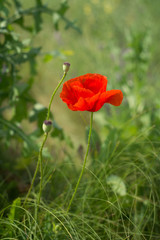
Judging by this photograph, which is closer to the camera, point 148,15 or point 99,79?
point 99,79

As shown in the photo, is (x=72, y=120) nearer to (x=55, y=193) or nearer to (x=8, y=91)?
(x=8, y=91)

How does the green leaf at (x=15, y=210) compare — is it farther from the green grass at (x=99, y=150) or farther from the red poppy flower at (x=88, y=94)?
the red poppy flower at (x=88, y=94)

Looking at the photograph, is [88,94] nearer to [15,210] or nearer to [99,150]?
[15,210]

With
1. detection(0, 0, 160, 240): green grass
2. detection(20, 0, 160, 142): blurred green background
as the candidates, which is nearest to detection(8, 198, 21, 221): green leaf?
detection(0, 0, 160, 240): green grass

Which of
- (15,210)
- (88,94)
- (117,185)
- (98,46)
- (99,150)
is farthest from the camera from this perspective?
(98,46)

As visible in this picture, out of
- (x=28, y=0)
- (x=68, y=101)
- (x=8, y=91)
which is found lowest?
(x=8, y=91)

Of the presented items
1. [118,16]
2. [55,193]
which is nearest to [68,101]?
[55,193]

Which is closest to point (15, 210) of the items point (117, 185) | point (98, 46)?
point (117, 185)

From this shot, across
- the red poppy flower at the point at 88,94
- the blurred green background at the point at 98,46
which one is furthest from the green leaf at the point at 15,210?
the blurred green background at the point at 98,46
